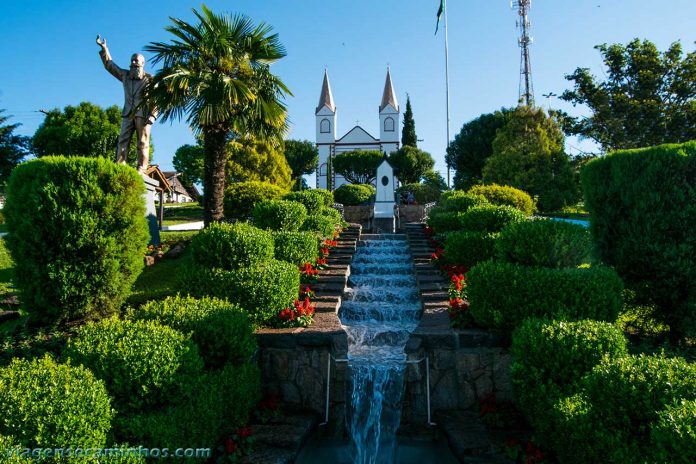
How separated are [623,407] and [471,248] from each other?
5.72 m

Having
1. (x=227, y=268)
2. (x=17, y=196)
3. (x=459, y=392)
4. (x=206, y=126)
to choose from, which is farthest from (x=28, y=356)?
(x=206, y=126)

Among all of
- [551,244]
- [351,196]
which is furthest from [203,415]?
[351,196]

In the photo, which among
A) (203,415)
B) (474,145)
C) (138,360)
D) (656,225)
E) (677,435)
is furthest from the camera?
(474,145)

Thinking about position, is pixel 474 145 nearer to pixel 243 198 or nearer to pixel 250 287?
pixel 243 198

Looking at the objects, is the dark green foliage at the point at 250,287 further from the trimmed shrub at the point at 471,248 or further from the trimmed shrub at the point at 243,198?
the trimmed shrub at the point at 243,198

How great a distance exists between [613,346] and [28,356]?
21.8 ft

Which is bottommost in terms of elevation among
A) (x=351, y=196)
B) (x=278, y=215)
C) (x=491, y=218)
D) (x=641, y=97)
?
(x=491, y=218)

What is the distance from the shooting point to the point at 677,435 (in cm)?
272

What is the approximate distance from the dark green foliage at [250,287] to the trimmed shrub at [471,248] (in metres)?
3.89

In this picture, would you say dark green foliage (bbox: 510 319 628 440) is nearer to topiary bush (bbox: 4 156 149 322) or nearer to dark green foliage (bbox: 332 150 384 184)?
topiary bush (bbox: 4 156 149 322)

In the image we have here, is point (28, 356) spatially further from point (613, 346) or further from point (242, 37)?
point (242, 37)

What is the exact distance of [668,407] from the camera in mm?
2920

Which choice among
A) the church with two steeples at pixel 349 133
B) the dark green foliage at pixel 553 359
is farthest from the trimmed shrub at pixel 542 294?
the church with two steeples at pixel 349 133

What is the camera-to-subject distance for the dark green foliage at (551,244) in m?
6.11
